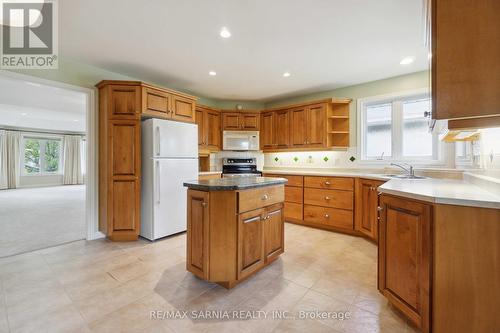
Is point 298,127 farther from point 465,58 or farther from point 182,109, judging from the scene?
point 465,58

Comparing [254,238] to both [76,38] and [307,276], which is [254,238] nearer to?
[307,276]

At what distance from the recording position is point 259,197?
2.09 meters

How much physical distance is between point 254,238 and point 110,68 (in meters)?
3.25

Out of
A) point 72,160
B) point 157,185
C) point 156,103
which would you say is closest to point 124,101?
point 156,103

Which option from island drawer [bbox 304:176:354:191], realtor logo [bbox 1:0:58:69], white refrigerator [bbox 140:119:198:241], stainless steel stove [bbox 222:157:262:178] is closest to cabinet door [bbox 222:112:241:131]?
stainless steel stove [bbox 222:157:262:178]

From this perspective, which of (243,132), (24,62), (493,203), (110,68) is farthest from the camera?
(243,132)

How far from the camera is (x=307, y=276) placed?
214 centimetres

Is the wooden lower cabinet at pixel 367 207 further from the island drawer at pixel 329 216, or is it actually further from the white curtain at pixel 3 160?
the white curtain at pixel 3 160

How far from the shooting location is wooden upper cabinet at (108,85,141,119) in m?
2.99

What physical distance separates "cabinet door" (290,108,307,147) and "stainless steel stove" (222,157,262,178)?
1.03 metres

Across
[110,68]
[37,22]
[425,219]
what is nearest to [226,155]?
[110,68]

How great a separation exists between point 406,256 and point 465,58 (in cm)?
122

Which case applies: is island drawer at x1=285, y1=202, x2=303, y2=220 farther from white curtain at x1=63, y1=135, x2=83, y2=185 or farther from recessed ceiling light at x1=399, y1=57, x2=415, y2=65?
white curtain at x1=63, y1=135, x2=83, y2=185

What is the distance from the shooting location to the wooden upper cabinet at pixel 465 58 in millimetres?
1110
